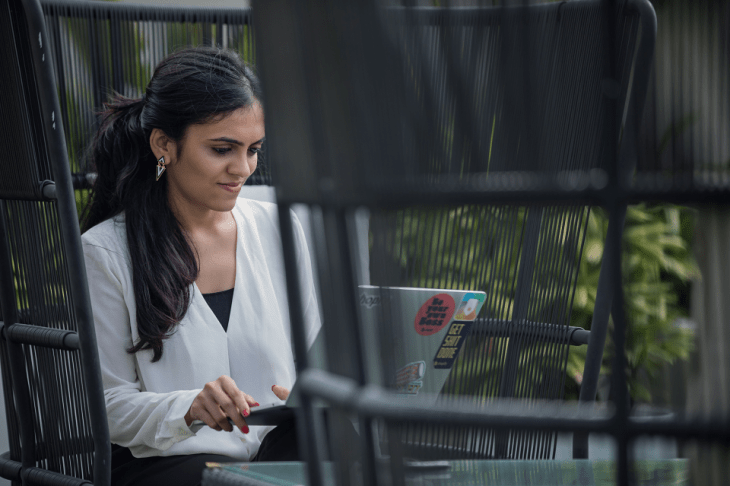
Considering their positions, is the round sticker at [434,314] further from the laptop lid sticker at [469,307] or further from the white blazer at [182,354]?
the white blazer at [182,354]

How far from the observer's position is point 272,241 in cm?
167

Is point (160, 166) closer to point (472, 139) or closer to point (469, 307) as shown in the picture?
point (469, 307)

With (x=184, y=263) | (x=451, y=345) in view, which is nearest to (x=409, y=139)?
(x=451, y=345)

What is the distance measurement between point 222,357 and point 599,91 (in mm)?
902

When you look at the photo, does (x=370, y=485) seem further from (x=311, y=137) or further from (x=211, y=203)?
(x=211, y=203)

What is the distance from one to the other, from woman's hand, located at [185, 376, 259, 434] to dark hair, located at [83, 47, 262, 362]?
0.32 meters

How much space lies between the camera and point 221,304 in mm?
1504

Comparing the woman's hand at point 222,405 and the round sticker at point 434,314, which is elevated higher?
the round sticker at point 434,314

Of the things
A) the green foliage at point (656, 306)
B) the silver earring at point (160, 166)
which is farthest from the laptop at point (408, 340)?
the silver earring at point (160, 166)

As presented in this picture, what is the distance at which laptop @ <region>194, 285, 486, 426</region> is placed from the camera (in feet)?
1.50

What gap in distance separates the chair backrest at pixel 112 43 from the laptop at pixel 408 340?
48.6 inches

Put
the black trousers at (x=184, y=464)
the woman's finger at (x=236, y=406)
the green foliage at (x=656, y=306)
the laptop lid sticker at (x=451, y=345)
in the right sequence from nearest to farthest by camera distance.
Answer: the green foliage at (x=656, y=306) → the laptop lid sticker at (x=451, y=345) → the woman's finger at (x=236, y=406) → the black trousers at (x=184, y=464)

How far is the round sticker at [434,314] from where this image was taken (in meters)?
0.59

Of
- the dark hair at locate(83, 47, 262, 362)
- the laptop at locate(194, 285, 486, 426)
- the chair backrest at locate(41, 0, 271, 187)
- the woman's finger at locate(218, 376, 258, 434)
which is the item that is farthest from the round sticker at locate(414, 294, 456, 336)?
the chair backrest at locate(41, 0, 271, 187)
